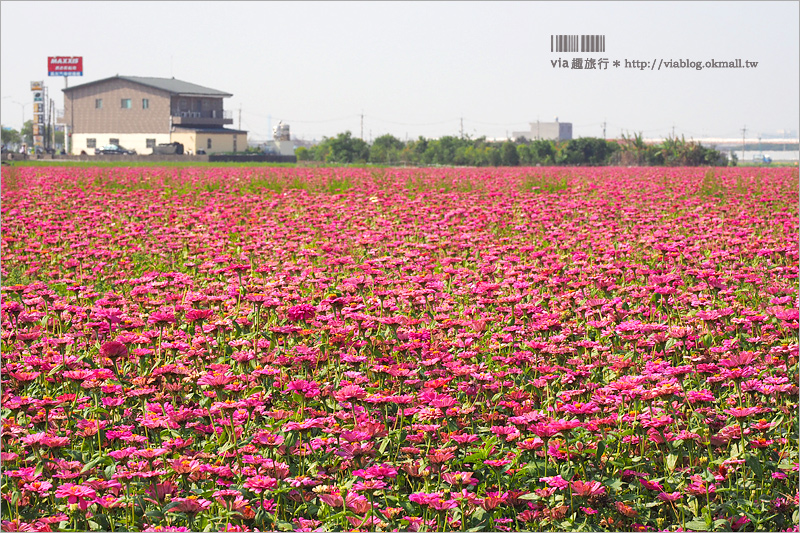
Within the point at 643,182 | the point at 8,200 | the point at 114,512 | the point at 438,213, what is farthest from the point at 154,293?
the point at 643,182

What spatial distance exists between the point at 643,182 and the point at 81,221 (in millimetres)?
9773

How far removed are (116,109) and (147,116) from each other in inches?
141

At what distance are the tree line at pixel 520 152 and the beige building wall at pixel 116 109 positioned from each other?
504 inches

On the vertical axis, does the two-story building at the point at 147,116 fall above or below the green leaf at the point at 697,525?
above

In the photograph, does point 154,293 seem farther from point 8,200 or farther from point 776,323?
point 8,200

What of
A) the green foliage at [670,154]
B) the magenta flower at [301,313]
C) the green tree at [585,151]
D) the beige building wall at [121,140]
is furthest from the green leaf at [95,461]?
the beige building wall at [121,140]

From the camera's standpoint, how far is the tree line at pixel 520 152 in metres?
36.5

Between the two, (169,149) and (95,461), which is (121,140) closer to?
(169,149)

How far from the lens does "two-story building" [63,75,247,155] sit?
59281 mm

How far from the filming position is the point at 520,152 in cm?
4150

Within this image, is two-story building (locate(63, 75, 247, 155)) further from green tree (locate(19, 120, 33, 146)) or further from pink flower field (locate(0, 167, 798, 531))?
pink flower field (locate(0, 167, 798, 531))

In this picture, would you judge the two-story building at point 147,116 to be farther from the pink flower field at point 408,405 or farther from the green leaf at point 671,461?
the green leaf at point 671,461

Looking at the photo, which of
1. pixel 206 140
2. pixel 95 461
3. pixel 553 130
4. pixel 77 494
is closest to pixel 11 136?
pixel 206 140

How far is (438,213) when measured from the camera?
32.1 ft
